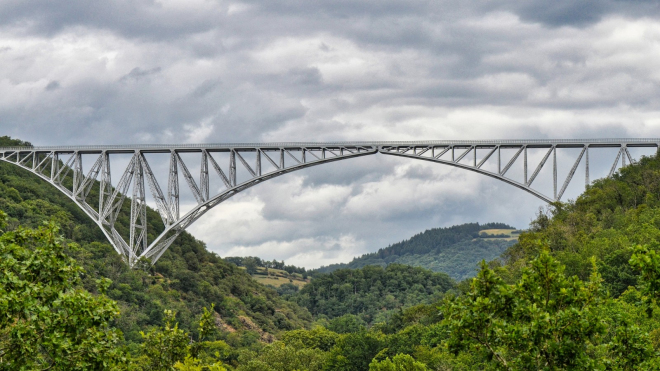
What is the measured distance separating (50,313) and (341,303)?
400 feet

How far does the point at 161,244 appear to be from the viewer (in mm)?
64688

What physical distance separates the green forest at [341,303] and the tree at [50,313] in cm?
3

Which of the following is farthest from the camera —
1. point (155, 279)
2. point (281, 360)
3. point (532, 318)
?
point (155, 279)

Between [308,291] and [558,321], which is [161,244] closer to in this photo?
[558,321]

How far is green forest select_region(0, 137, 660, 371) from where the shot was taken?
1627cm

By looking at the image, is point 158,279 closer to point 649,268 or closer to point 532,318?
point 532,318

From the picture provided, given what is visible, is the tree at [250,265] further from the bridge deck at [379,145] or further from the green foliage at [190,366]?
the green foliage at [190,366]

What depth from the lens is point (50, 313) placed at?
16.7 meters

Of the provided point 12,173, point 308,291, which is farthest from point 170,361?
point 308,291

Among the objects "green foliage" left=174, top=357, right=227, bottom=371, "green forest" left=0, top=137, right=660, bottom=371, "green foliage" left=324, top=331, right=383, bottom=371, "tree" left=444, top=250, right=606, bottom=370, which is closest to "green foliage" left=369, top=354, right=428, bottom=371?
"green forest" left=0, top=137, right=660, bottom=371

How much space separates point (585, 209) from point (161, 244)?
36.7m

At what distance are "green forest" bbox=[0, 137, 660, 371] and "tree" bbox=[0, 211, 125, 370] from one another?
32mm

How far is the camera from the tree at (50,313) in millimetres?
16312

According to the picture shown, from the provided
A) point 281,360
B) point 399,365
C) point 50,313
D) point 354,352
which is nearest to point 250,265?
point 354,352
